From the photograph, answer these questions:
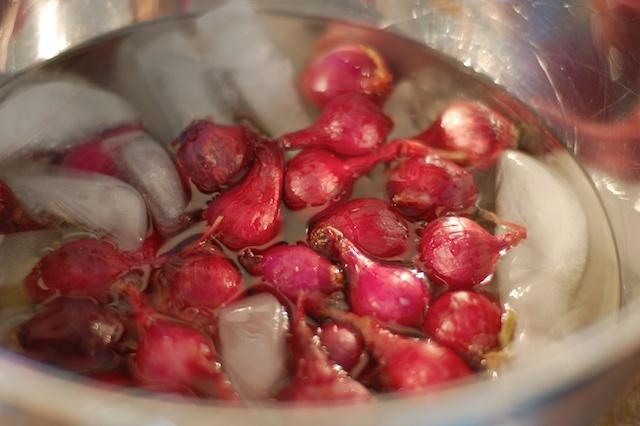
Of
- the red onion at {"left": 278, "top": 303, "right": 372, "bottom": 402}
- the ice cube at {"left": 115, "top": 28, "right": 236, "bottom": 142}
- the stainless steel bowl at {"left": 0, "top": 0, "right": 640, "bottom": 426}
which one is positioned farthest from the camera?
the ice cube at {"left": 115, "top": 28, "right": 236, "bottom": 142}

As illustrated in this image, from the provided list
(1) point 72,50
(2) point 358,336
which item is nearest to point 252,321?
(2) point 358,336

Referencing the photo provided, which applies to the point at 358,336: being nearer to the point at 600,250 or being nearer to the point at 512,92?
the point at 600,250

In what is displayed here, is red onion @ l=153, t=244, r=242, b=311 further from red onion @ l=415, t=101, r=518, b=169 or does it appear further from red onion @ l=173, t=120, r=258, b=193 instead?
red onion @ l=415, t=101, r=518, b=169

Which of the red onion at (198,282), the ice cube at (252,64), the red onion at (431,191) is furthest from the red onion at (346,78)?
the red onion at (198,282)


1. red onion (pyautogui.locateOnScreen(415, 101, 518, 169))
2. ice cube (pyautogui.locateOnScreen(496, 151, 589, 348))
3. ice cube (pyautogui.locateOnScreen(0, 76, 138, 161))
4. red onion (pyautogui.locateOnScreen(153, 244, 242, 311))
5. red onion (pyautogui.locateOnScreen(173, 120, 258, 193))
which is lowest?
ice cube (pyautogui.locateOnScreen(496, 151, 589, 348))

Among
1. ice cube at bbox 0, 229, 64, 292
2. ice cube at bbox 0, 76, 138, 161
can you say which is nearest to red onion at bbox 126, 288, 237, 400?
ice cube at bbox 0, 229, 64, 292

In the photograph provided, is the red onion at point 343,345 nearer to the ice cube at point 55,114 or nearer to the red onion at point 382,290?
the red onion at point 382,290

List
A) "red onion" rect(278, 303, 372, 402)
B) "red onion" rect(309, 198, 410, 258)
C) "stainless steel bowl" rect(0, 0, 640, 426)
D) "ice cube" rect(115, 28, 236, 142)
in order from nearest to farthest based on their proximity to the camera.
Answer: "stainless steel bowl" rect(0, 0, 640, 426) → "red onion" rect(278, 303, 372, 402) → "red onion" rect(309, 198, 410, 258) → "ice cube" rect(115, 28, 236, 142)
